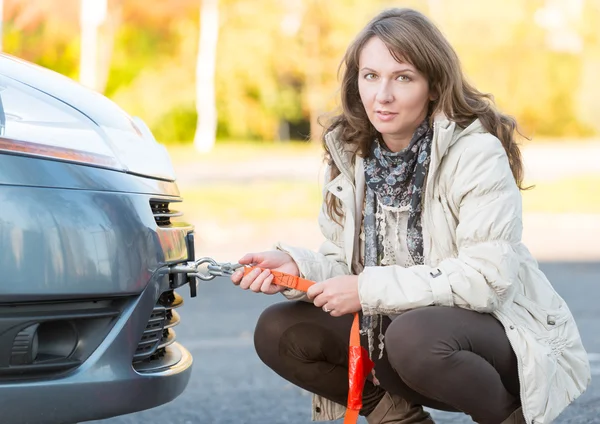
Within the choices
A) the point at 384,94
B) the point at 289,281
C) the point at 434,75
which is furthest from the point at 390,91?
the point at 289,281

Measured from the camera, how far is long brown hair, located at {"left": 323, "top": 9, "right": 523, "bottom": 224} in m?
2.75

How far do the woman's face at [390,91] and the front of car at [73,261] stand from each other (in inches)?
26.9

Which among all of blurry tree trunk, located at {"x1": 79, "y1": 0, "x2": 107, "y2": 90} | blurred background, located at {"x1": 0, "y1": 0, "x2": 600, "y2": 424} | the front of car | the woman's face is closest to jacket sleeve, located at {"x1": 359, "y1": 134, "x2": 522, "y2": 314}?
the woman's face

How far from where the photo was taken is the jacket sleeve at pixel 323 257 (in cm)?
287

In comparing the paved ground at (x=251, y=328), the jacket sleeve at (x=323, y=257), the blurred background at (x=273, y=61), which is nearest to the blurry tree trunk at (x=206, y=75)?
the blurred background at (x=273, y=61)

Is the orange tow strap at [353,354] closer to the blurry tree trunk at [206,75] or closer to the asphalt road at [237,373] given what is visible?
the asphalt road at [237,373]

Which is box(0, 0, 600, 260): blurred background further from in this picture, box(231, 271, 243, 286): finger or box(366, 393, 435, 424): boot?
box(231, 271, 243, 286): finger

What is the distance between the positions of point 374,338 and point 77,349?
99cm

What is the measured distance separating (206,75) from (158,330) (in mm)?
27107

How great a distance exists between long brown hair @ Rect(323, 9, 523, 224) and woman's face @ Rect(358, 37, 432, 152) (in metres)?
0.02

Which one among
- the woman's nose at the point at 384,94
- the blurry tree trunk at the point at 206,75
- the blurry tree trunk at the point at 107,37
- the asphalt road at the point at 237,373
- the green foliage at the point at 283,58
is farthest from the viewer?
the green foliage at the point at 283,58

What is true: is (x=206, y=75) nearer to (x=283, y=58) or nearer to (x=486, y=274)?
(x=283, y=58)

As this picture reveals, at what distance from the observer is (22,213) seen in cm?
224

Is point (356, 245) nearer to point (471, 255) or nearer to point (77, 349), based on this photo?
point (471, 255)
